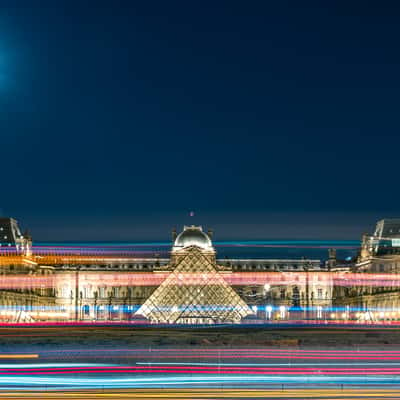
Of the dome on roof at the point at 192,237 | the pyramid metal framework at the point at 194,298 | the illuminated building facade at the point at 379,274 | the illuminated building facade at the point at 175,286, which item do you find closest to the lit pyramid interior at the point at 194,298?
the pyramid metal framework at the point at 194,298

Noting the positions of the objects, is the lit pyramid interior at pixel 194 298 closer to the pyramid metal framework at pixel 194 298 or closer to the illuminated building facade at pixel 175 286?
the pyramid metal framework at pixel 194 298

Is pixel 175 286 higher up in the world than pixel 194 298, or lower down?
higher up

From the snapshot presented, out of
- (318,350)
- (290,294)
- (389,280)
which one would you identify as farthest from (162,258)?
(318,350)

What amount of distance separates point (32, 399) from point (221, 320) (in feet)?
258

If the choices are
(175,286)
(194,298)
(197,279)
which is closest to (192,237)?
(197,279)

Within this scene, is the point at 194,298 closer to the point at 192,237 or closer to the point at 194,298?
the point at 194,298

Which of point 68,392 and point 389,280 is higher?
point 389,280

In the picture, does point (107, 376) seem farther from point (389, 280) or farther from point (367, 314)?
point (389, 280)

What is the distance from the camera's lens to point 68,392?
23469 mm

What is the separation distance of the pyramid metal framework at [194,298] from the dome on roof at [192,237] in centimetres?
2769

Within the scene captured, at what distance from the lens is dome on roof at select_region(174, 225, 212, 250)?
14412cm

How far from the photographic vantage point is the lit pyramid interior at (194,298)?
102m

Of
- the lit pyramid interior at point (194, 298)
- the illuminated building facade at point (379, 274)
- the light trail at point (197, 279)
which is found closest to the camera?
the lit pyramid interior at point (194, 298)

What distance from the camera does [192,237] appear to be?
14475 cm
